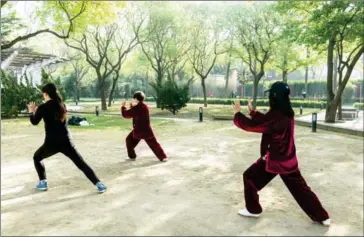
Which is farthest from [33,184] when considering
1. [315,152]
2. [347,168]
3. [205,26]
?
[205,26]

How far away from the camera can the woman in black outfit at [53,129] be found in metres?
2.65

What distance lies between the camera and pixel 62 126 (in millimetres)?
3760

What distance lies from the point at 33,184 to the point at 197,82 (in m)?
35.2

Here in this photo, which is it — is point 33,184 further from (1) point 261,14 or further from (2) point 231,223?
(1) point 261,14

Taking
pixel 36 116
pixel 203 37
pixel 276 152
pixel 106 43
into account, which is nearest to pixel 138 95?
pixel 36 116

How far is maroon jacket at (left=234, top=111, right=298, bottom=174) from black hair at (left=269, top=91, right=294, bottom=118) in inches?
4.6

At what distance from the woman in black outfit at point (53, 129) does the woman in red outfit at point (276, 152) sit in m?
1.41

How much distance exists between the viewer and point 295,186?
12.0ft

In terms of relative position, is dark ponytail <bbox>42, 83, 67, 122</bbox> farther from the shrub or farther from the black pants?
the shrub

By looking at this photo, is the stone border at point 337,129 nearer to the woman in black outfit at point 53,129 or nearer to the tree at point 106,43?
the tree at point 106,43

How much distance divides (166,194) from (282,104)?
2.69 m

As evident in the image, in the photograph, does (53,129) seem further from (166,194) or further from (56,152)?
(166,194)

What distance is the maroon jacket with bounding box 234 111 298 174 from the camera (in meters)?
2.84

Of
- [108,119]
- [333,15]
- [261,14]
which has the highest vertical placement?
[261,14]
